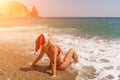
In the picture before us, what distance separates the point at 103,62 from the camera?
30.4 feet

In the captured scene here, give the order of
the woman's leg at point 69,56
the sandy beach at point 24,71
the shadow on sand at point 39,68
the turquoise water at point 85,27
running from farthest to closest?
the turquoise water at point 85,27 → the woman's leg at point 69,56 → the shadow on sand at point 39,68 → the sandy beach at point 24,71

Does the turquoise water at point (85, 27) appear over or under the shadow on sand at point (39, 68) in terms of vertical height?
under

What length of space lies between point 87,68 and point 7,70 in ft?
9.56

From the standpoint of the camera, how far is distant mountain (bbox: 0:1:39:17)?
147m

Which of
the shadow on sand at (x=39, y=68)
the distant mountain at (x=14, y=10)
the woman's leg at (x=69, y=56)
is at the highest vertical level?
the woman's leg at (x=69, y=56)

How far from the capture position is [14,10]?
15962cm

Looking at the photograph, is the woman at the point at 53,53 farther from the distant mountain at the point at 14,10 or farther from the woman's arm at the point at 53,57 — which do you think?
the distant mountain at the point at 14,10

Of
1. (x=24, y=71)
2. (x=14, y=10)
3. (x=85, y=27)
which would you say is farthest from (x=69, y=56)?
(x=14, y=10)

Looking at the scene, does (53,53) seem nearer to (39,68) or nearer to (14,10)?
(39,68)

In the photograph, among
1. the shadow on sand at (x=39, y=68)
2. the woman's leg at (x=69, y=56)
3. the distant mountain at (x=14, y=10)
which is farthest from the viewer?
the distant mountain at (x=14, y=10)

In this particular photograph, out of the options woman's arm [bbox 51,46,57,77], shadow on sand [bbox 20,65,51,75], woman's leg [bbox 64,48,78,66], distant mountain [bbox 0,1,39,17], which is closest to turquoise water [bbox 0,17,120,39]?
woman's leg [bbox 64,48,78,66]

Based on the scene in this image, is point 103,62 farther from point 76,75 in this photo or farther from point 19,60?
point 19,60

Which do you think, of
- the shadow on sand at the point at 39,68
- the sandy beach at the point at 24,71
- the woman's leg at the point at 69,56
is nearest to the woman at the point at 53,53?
the woman's leg at the point at 69,56

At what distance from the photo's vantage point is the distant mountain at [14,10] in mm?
146600
